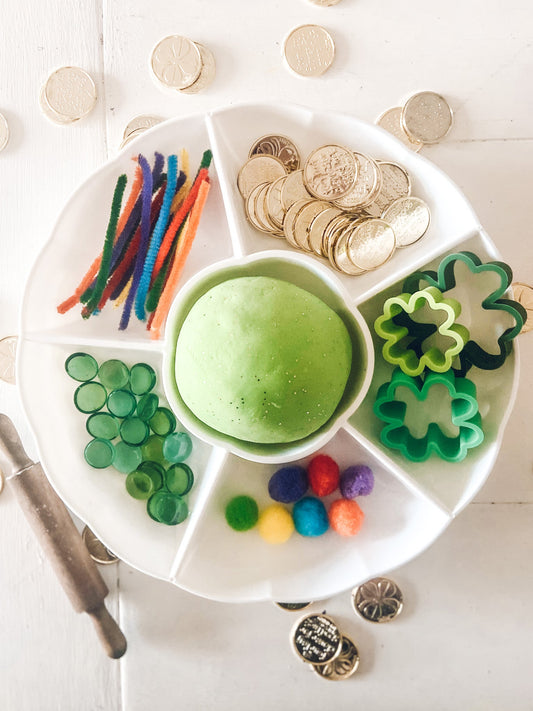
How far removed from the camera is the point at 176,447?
675mm

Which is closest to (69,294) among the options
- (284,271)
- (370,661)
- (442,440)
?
(284,271)

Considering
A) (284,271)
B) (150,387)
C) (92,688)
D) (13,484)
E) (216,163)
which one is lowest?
(92,688)

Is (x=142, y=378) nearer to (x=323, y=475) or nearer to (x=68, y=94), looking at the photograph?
(x=323, y=475)

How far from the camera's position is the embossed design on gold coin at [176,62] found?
0.74 meters

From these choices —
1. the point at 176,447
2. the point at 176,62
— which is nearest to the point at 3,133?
the point at 176,62

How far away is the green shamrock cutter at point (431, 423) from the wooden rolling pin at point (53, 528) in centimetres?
37

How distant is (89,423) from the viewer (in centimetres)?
67

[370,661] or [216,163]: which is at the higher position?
[216,163]

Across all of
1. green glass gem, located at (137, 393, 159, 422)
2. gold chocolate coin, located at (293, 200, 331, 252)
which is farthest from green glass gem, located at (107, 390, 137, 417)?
gold chocolate coin, located at (293, 200, 331, 252)

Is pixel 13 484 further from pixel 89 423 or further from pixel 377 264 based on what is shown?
pixel 377 264

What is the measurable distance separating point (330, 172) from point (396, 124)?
14 centimetres

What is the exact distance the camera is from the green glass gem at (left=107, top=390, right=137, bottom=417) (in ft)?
2.20

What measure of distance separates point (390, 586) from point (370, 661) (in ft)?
0.32

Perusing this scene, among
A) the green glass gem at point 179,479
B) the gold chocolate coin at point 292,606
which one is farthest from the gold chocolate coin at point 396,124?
the gold chocolate coin at point 292,606
